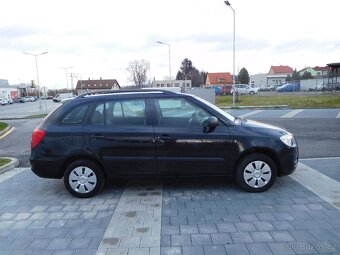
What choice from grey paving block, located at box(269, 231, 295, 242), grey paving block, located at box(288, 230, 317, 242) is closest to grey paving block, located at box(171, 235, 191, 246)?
grey paving block, located at box(269, 231, 295, 242)

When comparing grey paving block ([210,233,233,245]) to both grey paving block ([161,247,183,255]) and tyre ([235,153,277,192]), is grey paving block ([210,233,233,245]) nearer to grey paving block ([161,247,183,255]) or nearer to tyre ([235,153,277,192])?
grey paving block ([161,247,183,255])

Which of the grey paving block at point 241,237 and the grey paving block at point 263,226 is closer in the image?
the grey paving block at point 241,237

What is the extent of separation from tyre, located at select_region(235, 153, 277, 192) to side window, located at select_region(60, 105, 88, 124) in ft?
8.65

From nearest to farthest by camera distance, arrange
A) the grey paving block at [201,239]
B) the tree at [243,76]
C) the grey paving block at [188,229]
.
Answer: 1. the grey paving block at [201,239]
2. the grey paving block at [188,229]
3. the tree at [243,76]

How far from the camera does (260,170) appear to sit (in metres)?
4.97

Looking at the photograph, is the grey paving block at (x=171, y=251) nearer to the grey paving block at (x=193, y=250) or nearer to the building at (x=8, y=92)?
the grey paving block at (x=193, y=250)

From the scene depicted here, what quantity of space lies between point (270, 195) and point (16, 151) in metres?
7.48

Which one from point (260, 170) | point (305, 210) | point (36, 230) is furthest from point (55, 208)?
point (305, 210)

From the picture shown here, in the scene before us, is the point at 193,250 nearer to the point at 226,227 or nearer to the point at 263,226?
the point at 226,227

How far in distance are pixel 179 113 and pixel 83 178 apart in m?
1.86

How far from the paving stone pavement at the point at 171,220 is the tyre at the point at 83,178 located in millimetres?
147

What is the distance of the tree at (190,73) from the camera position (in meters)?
91.6

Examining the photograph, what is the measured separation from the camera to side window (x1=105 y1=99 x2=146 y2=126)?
499 cm

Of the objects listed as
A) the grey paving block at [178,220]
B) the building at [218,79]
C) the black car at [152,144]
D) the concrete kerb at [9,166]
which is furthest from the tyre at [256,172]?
the building at [218,79]
